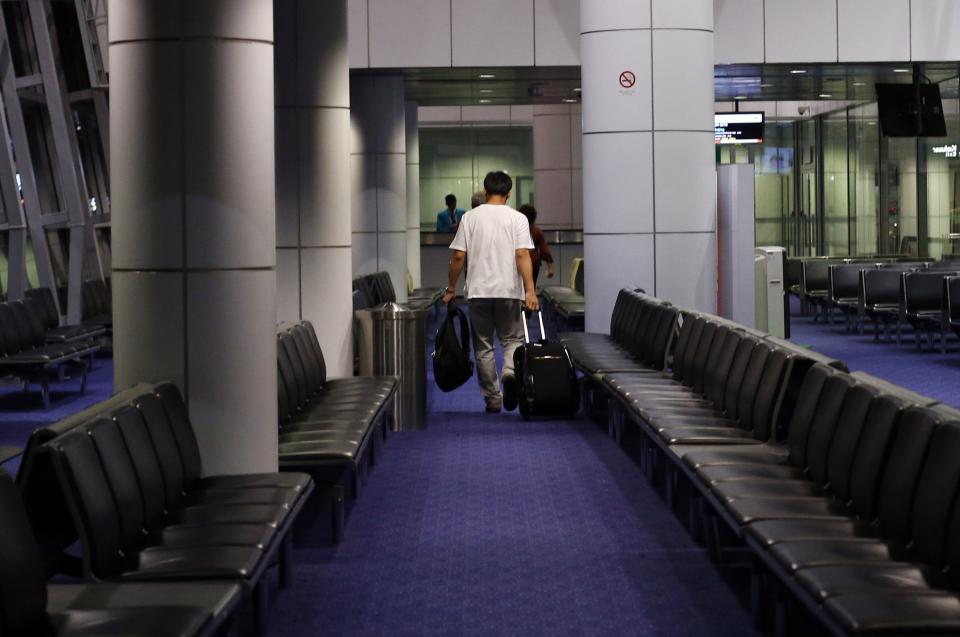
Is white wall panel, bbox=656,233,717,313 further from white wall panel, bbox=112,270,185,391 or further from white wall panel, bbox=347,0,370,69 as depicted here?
white wall panel, bbox=112,270,185,391

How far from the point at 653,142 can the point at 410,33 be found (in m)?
4.98

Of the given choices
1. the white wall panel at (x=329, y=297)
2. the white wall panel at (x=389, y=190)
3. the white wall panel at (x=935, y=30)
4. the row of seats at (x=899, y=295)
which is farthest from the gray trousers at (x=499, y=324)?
the white wall panel at (x=389, y=190)

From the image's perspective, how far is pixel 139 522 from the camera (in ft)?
16.6

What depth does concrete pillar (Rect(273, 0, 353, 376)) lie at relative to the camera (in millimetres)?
11016

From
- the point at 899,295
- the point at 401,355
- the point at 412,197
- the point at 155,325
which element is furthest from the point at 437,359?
the point at 412,197

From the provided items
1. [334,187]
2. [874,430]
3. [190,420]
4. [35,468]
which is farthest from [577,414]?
[35,468]

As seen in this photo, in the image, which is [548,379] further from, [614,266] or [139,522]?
[139,522]

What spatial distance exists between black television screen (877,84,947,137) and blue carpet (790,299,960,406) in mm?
2894

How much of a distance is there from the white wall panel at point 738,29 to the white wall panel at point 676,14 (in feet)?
13.4

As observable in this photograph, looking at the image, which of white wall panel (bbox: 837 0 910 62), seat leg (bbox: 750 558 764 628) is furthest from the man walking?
white wall panel (bbox: 837 0 910 62)

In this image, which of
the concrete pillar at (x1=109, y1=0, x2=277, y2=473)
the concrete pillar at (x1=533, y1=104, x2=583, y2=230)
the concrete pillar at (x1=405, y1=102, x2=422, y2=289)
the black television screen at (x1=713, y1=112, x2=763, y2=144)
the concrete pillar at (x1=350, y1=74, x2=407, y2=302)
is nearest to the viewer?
the concrete pillar at (x1=109, y1=0, x2=277, y2=473)

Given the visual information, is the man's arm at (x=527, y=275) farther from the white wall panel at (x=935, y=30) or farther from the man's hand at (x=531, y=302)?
the white wall panel at (x=935, y=30)

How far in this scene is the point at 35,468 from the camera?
464cm

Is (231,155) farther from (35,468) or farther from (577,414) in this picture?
(577,414)
